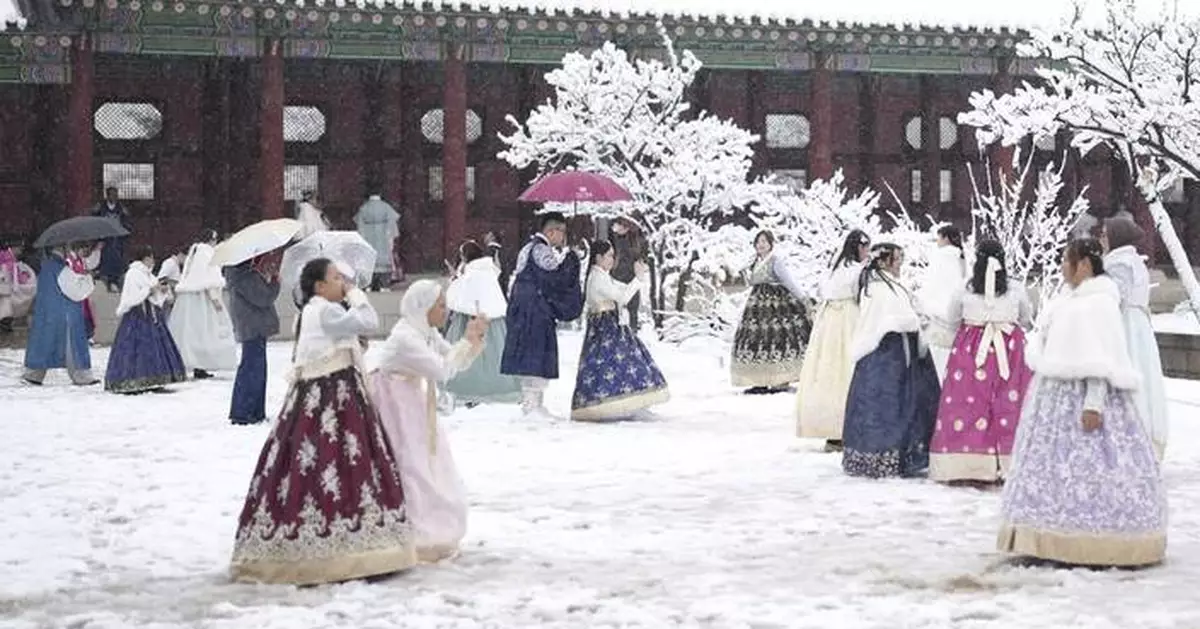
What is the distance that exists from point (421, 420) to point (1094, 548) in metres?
3.07

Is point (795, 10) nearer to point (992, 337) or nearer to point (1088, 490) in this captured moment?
point (992, 337)

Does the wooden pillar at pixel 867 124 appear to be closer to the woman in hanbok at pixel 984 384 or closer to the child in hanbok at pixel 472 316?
the child in hanbok at pixel 472 316

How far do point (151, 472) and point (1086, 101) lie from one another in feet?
29.0

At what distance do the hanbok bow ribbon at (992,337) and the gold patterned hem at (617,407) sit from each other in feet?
12.8

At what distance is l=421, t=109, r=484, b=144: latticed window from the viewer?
23547 millimetres

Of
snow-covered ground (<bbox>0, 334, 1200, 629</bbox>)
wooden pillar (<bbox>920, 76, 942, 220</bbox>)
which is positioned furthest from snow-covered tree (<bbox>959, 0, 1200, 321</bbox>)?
wooden pillar (<bbox>920, 76, 942, 220</bbox>)

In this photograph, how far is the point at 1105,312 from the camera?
22.7ft

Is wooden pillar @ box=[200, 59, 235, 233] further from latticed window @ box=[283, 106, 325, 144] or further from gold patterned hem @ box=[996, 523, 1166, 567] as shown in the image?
gold patterned hem @ box=[996, 523, 1166, 567]

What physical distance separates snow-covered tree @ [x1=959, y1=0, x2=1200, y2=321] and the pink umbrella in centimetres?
361

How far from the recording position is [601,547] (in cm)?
743

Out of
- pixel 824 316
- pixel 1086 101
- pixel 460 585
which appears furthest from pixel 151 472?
pixel 1086 101

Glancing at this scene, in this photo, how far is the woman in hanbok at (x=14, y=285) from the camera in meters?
20.4

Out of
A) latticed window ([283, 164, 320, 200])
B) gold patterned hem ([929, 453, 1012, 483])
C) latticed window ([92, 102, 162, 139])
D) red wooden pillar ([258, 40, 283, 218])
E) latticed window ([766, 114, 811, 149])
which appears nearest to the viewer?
gold patterned hem ([929, 453, 1012, 483])

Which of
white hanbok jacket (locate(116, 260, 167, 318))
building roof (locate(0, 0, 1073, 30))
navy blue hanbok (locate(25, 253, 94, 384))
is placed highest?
building roof (locate(0, 0, 1073, 30))
